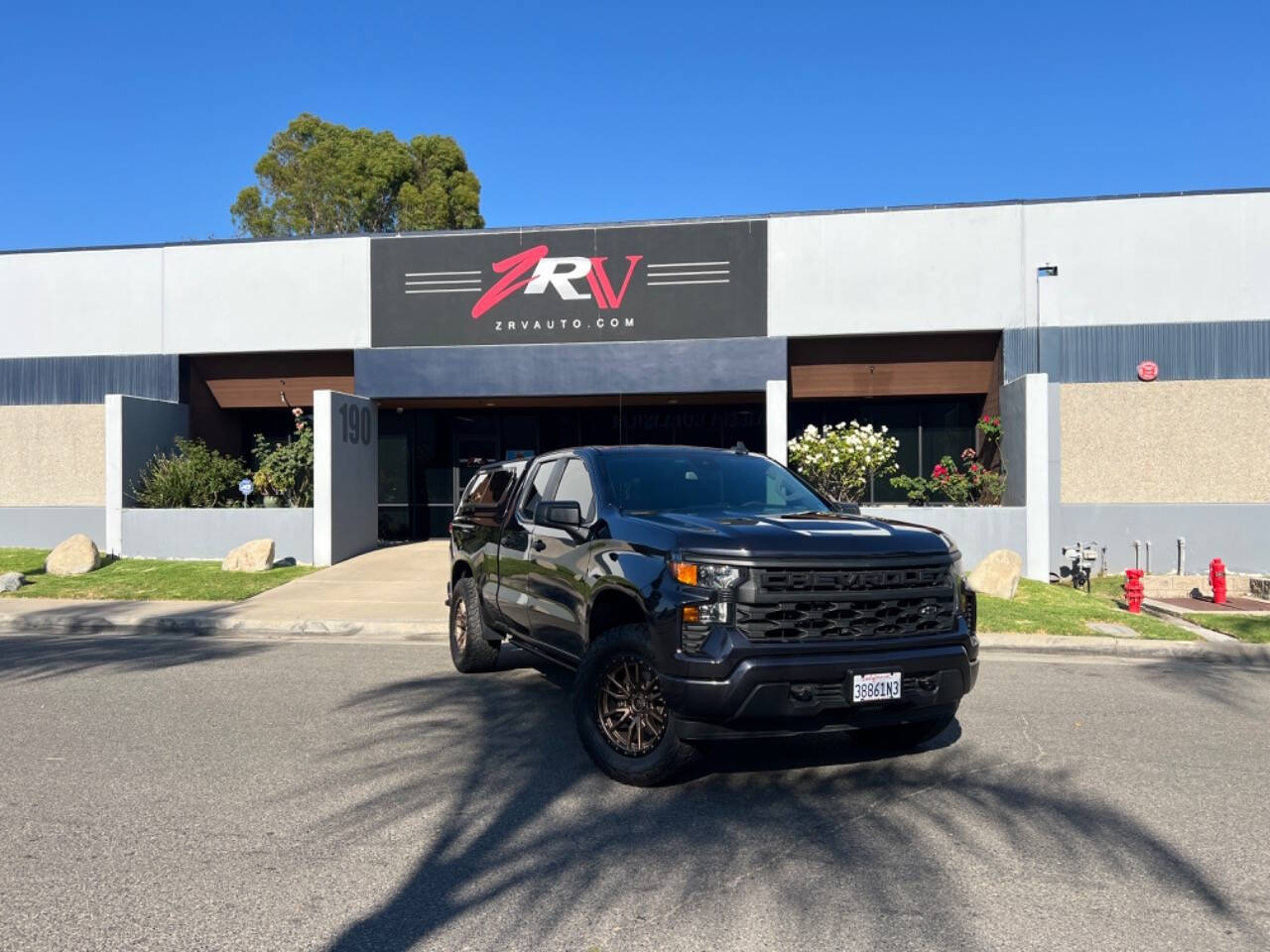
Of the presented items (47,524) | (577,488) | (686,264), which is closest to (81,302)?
(47,524)

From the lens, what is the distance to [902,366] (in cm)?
1908

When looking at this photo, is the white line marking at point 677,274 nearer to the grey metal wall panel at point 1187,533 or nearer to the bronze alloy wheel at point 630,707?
the grey metal wall panel at point 1187,533

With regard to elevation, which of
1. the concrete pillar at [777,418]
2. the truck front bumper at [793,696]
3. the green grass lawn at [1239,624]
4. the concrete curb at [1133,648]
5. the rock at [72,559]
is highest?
the concrete pillar at [777,418]

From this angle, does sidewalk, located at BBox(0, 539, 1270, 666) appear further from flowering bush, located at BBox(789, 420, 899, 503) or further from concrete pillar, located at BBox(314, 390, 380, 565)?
flowering bush, located at BBox(789, 420, 899, 503)

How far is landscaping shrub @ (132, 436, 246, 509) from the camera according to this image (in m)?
18.4

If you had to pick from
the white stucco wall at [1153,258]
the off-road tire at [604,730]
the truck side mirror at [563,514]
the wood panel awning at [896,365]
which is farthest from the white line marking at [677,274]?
the off-road tire at [604,730]

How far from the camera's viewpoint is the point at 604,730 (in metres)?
5.71

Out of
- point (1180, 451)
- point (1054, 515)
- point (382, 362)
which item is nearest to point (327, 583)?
point (382, 362)

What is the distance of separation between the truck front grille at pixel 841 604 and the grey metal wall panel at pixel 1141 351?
13.7m

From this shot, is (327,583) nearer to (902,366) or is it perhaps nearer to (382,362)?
(382,362)

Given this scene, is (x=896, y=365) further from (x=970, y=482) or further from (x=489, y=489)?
(x=489, y=489)

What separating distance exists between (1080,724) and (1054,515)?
1105cm

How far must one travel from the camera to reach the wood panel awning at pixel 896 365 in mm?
18781

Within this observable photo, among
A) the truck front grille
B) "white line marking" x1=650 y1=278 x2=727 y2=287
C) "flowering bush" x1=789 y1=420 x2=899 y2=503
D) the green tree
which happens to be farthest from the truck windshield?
the green tree
